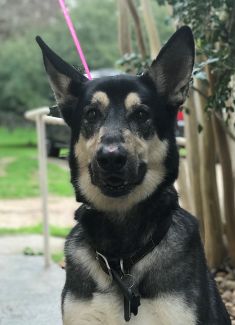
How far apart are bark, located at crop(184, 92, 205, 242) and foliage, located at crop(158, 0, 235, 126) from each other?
76 centimetres

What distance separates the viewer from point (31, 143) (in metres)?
20.7

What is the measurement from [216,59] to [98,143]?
1.40m

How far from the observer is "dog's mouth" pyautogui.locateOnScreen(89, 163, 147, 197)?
9.13 feet

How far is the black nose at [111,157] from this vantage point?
2.67m

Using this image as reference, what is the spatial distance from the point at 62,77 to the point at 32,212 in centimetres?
664

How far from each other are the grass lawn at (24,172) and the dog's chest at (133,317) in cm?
704

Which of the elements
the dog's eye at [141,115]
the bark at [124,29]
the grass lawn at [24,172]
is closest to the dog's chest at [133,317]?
the dog's eye at [141,115]

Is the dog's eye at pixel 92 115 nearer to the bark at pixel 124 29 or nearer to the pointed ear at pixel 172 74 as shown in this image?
the pointed ear at pixel 172 74

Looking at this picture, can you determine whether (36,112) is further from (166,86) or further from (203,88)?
(166,86)

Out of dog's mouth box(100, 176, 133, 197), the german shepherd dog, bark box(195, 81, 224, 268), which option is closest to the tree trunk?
bark box(195, 81, 224, 268)

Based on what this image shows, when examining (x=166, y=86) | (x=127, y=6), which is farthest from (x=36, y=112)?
(x=166, y=86)

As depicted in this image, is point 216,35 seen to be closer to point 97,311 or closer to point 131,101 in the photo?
point 131,101

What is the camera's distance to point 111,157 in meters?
2.67

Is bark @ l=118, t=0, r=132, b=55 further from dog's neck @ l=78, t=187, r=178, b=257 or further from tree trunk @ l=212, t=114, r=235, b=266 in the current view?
dog's neck @ l=78, t=187, r=178, b=257
